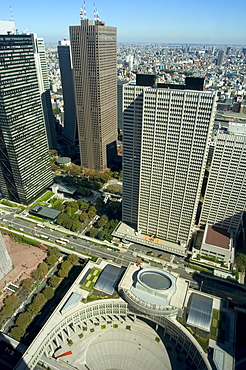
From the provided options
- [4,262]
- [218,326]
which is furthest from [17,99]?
[218,326]

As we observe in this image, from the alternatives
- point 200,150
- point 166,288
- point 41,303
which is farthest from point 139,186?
point 41,303

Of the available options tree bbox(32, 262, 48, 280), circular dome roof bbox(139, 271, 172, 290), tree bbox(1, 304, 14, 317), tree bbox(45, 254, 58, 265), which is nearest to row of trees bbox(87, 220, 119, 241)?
tree bbox(45, 254, 58, 265)

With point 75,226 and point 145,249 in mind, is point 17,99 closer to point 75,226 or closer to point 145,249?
point 75,226

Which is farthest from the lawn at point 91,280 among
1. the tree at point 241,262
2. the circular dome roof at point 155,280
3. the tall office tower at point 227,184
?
the tall office tower at point 227,184

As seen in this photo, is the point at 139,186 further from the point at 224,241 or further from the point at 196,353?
the point at 196,353

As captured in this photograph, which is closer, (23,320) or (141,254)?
(23,320)

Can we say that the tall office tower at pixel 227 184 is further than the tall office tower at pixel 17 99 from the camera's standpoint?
No

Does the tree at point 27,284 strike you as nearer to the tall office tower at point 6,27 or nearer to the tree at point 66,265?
the tree at point 66,265
